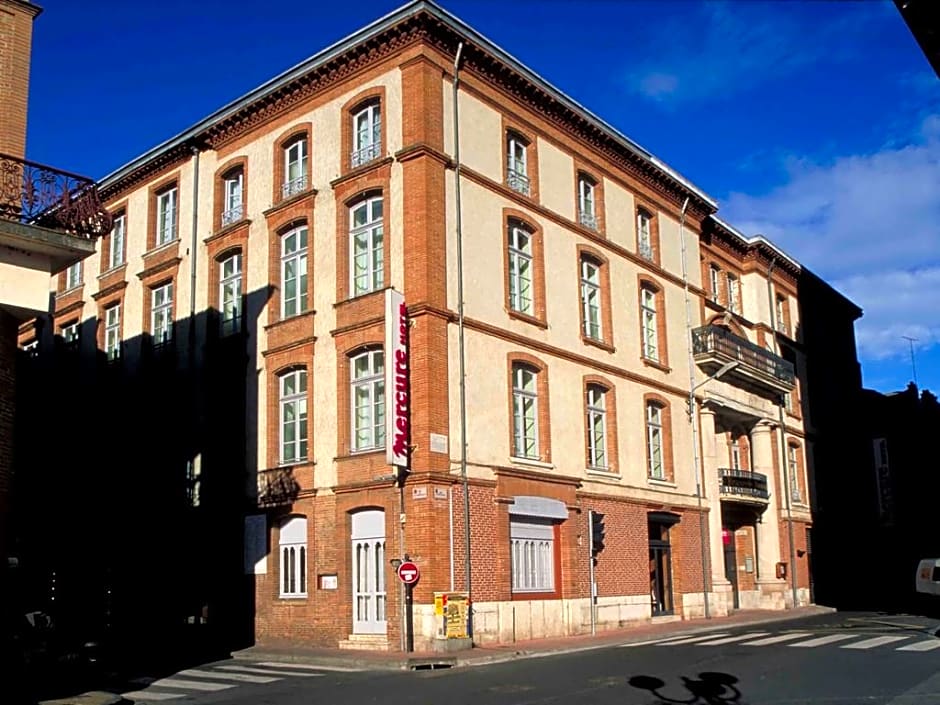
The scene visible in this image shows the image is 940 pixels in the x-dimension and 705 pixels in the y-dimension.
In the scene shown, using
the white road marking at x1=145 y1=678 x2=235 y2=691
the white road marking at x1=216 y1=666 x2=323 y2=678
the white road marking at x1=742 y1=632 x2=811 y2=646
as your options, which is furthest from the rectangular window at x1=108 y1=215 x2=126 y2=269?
the white road marking at x1=742 y1=632 x2=811 y2=646

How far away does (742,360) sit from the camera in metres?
34.5

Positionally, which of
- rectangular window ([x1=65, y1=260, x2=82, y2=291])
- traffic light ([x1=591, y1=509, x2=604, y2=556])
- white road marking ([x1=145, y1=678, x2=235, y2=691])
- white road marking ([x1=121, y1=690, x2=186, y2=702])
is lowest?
white road marking ([x1=145, y1=678, x2=235, y2=691])

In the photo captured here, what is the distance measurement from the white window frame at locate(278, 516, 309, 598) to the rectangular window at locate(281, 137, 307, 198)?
830 cm

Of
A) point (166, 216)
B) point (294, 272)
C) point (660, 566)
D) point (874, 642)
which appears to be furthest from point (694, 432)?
point (166, 216)

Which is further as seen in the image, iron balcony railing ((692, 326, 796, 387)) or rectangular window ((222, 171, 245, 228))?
iron balcony railing ((692, 326, 796, 387))

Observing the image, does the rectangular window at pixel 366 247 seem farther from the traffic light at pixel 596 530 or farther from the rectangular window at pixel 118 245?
the rectangular window at pixel 118 245

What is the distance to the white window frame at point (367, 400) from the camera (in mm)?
23000

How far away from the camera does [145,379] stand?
29.4m

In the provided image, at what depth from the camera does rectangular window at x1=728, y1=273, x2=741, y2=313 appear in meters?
38.5

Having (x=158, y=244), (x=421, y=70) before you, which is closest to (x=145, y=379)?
(x=158, y=244)

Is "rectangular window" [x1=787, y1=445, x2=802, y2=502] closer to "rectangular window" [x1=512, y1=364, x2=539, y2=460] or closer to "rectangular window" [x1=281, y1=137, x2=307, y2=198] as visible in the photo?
"rectangular window" [x1=512, y1=364, x2=539, y2=460]

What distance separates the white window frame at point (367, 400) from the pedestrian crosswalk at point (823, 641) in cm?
722

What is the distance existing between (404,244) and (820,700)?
44.9 feet

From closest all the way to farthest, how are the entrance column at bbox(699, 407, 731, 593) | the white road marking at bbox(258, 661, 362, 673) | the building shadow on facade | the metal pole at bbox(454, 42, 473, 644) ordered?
the white road marking at bbox(258, 661, 362, 673) < the metal pole at bbox(454, 42, 473, 644) < the building shadow on facade < the entrance column at bbox(699, 407, 731, 593)
